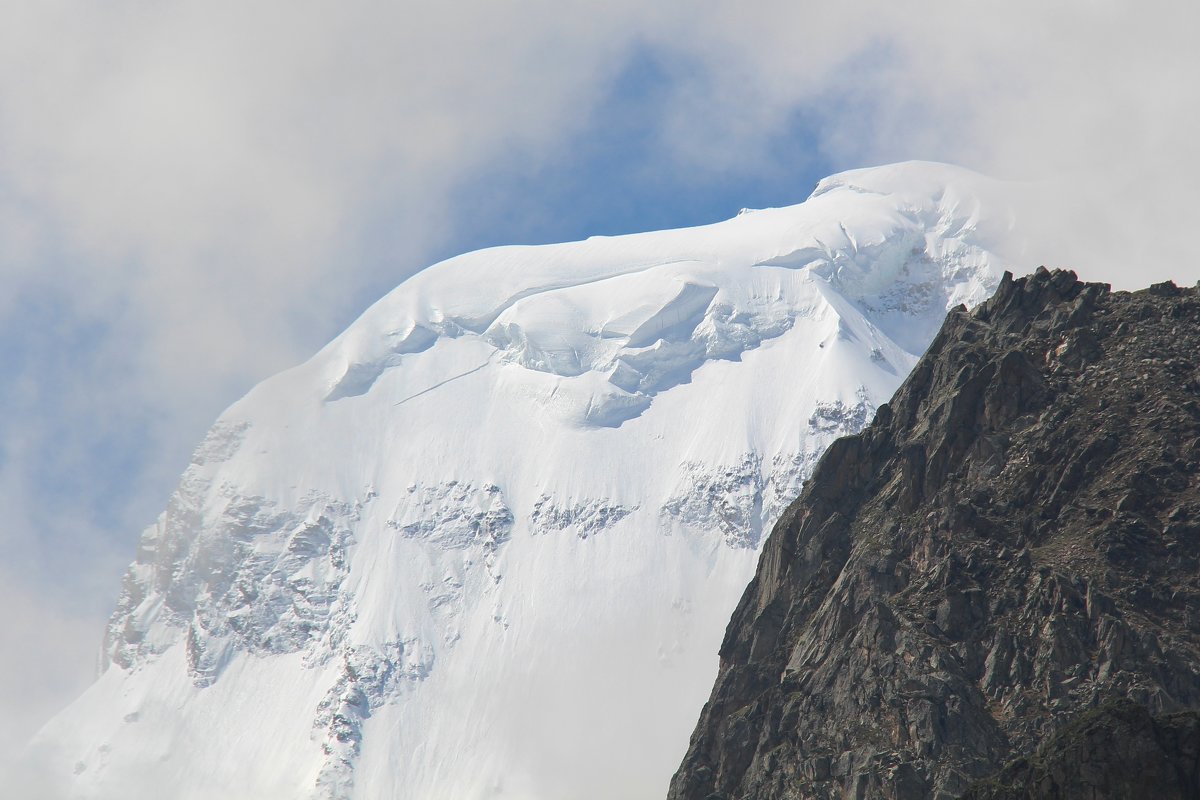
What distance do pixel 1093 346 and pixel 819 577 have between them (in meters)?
25.1

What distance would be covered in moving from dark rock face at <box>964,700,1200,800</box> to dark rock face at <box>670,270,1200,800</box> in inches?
653

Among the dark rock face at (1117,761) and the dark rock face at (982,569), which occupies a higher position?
the dark rock face at (982,569)

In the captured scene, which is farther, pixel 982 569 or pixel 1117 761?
pixel 982 569

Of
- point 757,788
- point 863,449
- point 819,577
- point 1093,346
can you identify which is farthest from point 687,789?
point 1093,346

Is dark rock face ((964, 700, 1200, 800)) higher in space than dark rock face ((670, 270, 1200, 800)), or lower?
lower

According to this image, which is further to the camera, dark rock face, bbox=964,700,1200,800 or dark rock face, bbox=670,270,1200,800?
dark rock face, bbox=670,270,1200,800

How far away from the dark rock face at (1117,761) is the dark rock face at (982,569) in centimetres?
1659

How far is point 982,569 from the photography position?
121 metres

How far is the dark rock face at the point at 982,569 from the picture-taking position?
113 meters

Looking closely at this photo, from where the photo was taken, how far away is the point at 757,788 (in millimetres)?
122000

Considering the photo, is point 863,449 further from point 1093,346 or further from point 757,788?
point 757,788

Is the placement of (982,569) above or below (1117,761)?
above

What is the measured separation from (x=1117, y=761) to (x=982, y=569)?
1279 inches

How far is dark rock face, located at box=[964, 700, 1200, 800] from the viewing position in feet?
289
